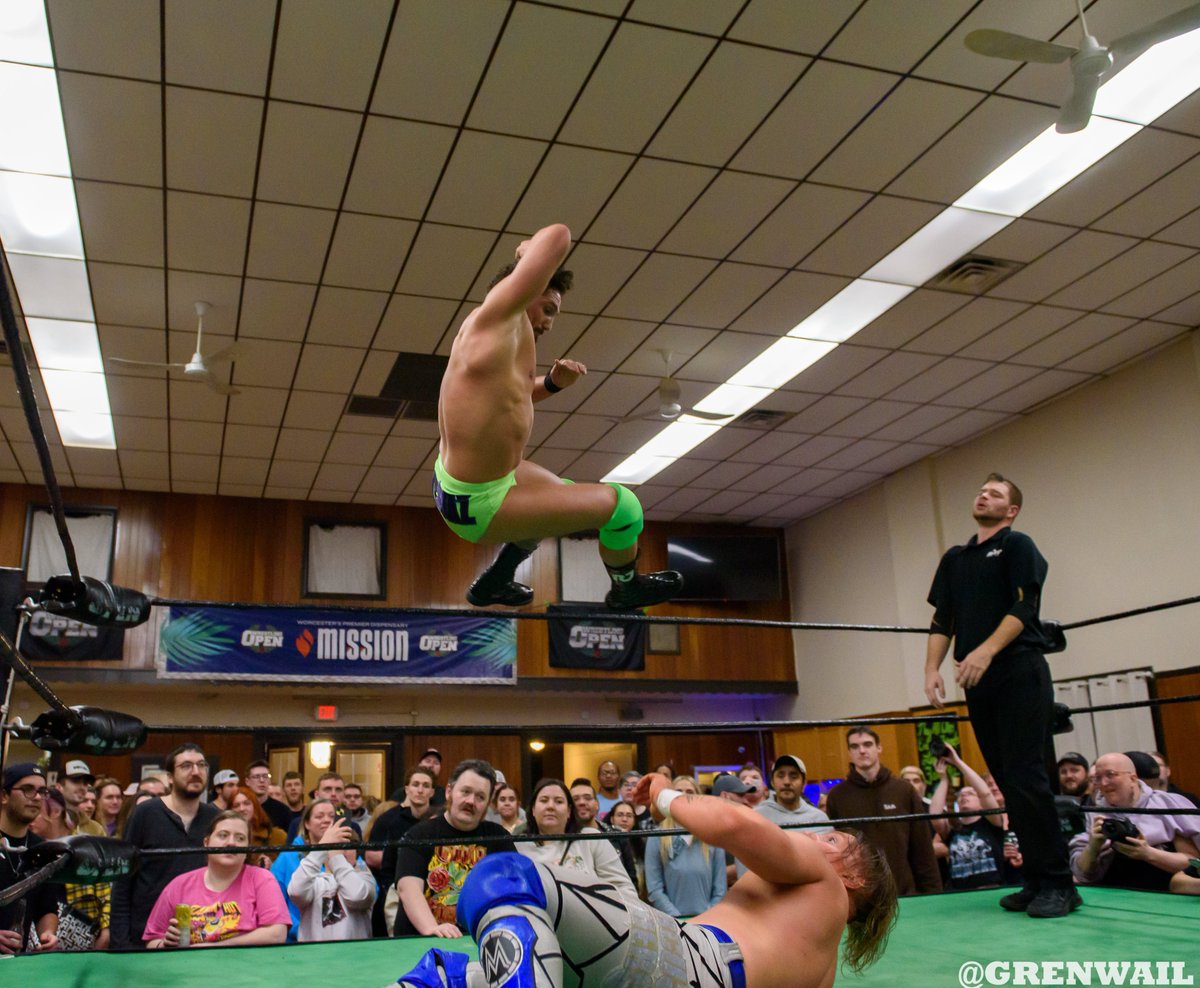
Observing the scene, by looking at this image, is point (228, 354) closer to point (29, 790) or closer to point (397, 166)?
point (397, 166)

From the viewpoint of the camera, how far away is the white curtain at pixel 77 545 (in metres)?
8.20

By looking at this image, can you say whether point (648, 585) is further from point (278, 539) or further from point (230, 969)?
point (278, 539)

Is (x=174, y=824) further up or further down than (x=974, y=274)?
further down

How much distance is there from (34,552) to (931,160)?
7246 mm

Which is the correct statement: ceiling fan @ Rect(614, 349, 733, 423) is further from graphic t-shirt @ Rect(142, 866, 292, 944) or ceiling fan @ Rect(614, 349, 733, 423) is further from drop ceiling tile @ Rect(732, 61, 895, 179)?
graphic t-shirt @ Rect(142, 866, 292, 944)

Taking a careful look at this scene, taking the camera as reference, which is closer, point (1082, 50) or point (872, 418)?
point (1082, 50)

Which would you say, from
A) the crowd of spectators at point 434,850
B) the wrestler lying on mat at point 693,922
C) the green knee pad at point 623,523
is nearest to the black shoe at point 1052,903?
the crowd of spectators at point 434,850

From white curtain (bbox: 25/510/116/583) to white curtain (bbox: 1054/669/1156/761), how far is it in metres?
7.35

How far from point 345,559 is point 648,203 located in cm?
519

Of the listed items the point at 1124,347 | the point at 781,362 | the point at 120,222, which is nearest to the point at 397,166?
the point at 120,222

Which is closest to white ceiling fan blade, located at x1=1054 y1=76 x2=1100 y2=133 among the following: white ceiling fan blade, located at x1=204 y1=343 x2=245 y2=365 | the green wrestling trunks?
the green wrestling trunks

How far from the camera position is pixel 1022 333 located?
6.30m

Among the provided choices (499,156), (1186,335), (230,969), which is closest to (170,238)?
(499,156)

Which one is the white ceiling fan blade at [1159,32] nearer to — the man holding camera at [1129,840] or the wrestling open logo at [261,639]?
the man holding camera at [1129,840]
